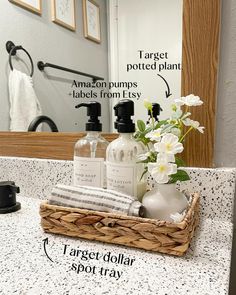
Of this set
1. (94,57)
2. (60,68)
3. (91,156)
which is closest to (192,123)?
(91,156)

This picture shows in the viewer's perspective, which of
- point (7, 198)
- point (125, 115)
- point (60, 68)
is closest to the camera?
point (125, 115)

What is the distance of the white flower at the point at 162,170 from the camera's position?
0.40 meters

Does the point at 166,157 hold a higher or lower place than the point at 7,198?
higher

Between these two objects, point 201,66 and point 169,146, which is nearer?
point 169,146

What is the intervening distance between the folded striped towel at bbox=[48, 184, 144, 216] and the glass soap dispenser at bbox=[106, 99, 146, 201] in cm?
3

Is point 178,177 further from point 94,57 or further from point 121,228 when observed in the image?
point 94,57

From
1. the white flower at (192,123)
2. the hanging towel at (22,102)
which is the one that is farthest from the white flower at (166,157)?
the hanging towel at (22,102)

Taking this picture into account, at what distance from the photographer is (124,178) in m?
0.48

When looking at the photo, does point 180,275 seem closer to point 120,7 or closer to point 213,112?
point 213,112

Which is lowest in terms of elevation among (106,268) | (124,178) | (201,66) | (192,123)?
(106,268)

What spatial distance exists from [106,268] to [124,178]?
167 millimetres

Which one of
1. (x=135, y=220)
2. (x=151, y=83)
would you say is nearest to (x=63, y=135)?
(x=151, y=83)

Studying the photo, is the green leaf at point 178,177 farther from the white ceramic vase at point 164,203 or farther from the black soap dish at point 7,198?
the black soap dish at point 7,198

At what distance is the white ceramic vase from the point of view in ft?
1.40
